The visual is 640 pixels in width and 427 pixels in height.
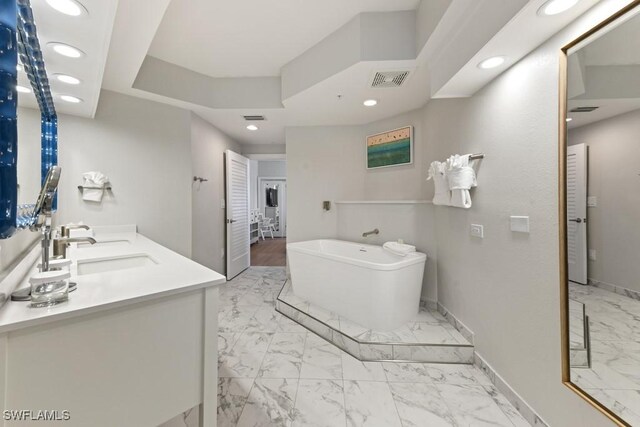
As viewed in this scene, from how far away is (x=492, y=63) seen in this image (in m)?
1.45

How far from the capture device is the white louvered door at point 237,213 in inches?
151

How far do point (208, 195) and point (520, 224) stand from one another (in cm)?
341

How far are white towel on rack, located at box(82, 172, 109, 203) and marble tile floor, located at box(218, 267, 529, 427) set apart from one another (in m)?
1.84

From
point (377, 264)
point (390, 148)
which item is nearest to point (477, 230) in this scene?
point (377, 264)

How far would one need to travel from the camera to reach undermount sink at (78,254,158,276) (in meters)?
1.44

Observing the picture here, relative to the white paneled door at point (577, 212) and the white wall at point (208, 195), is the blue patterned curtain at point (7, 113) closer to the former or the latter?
the white paneled door at point (577, 212)

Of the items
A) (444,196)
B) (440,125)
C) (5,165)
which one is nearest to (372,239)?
(444,196)

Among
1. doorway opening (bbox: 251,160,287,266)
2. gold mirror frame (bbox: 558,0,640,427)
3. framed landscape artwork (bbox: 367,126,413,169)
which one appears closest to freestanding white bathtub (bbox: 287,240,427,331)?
gold mirror frame (bbox: 558,0,640,427)

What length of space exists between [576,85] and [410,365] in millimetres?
1946

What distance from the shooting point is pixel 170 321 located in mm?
925

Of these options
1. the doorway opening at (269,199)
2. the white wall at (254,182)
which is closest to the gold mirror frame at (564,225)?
the doorway opening at (269,199)

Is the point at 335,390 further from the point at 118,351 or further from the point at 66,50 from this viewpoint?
the point at 66,50

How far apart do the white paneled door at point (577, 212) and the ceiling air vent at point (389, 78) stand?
1.43 meters

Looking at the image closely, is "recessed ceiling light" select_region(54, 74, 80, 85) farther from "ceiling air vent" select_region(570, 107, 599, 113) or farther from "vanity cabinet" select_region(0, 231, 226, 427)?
"ceiling air vent" select_region(570, 107, 599, 113)
